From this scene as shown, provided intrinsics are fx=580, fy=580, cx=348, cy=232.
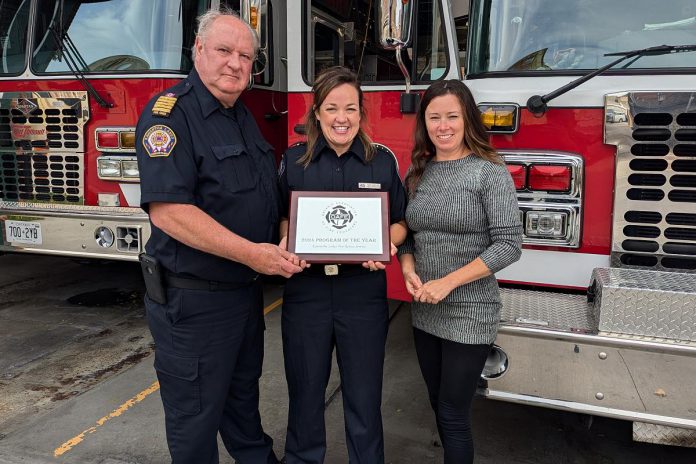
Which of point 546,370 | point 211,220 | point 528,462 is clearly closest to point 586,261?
point 546,370

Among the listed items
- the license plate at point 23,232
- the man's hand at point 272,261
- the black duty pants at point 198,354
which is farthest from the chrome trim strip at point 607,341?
the license plate at point 23,232

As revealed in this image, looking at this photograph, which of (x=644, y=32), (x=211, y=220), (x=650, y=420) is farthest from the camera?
(x=644, y=32)

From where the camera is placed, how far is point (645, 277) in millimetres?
2299

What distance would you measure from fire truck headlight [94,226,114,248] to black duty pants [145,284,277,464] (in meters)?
2.18

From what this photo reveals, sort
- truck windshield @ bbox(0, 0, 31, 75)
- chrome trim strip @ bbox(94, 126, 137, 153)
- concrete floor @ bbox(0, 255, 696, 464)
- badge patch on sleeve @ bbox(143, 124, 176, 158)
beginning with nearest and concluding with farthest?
badge patch on sleeve @ bbox(143, 124, 176, 158) → concrete floor @ bbox(0, 255, 696, 464) → chrome trim strip @ bbox(94, 126, 137, 153) → truck windshield @ bbox(0, 0, 31, 75)

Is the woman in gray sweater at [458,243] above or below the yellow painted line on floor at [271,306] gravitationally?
above

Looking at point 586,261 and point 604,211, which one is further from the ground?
point 604,211

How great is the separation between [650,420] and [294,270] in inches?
57.5

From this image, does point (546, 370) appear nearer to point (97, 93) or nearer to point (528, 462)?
point (528, 462)

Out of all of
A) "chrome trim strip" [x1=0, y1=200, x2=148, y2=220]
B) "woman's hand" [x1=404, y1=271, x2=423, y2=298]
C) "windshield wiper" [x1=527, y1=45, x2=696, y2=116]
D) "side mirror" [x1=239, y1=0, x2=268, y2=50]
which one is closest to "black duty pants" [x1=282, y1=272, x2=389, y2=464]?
"woman's hand" [x1=404, y1=271, x2=423, y2=298]

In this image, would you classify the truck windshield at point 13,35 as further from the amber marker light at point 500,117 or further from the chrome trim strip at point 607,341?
the chrome trim strip at point 607,341

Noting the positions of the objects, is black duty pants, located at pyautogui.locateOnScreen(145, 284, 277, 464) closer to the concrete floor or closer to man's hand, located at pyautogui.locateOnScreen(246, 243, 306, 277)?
man's hand, located at pyautogui.locateOnScreen(246, 243, 306, 277)

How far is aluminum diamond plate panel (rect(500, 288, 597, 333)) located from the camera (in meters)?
2.28

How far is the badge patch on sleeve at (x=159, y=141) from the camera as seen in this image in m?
1.96
